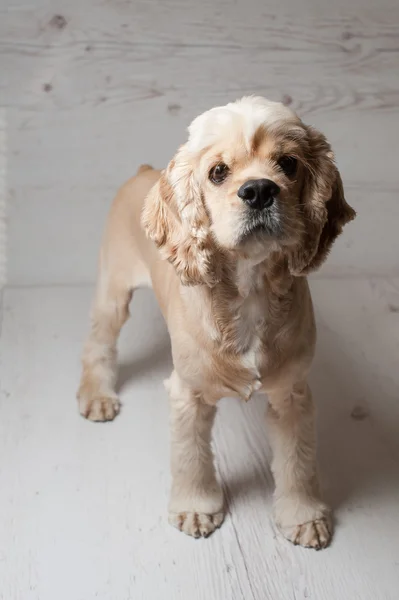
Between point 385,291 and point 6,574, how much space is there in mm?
1217

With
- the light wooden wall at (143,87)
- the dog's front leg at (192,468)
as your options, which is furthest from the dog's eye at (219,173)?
the light wooden wall at (143,87)

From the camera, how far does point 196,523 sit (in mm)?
1412

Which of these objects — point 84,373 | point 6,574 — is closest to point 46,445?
point 84,373

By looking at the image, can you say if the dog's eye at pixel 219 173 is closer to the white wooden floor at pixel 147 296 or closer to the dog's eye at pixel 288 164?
the dog's eye at pixel 288 164

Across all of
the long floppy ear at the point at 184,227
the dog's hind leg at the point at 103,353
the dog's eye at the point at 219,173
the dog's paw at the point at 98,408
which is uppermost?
the dog's eye at the point at 219,173

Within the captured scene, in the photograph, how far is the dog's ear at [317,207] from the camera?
1.17 meters

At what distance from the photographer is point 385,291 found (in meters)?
2.12

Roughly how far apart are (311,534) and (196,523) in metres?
0.20

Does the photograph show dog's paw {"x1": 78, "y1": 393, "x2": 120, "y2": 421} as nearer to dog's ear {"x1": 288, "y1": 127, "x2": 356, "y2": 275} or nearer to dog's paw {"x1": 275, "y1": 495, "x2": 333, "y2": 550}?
dog's paw {"x1": 275, "y1": 495, "x2": 333, "y2": 550}

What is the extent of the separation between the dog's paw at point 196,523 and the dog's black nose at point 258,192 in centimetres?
61

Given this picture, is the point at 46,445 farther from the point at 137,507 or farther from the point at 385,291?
the point at 385,291

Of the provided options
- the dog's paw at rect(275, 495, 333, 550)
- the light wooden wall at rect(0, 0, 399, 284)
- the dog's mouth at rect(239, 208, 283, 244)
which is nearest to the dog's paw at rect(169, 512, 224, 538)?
the dog's paw at rect(275, 495, 333, 550)

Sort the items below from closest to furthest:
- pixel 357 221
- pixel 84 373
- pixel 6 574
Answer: pixel 6 574
pixel 84 373
pixel 357 221

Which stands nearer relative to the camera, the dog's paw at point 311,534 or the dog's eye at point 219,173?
the dog's eye at point 219,173
